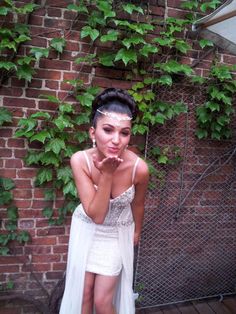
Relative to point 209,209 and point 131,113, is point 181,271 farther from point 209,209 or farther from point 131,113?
point 131,113

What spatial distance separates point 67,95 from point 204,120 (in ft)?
3.97

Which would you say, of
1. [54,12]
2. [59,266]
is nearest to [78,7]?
[54,12]

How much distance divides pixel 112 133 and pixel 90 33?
111cm

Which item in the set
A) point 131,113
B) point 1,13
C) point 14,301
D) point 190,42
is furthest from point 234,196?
point 1,13

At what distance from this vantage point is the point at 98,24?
2504 millimetres

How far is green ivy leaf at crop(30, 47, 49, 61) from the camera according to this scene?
234cm

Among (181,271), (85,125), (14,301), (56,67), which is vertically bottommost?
(14,301)

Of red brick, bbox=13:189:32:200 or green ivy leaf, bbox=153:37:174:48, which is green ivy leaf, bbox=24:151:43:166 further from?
green ivy leaf, bbox=153:37:174:48

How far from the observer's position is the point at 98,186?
1626 millimetres

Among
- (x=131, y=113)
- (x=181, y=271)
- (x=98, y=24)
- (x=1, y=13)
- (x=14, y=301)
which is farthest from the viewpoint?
(x=181, y=271)

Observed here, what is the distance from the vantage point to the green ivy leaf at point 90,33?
239 cm

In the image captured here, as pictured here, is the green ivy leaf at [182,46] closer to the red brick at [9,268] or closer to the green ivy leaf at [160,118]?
the green ivy leaf at [160,118]

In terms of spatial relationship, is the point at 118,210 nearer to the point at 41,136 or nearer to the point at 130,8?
the point at 41,136

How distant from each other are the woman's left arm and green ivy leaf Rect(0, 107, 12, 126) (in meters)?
1.13
